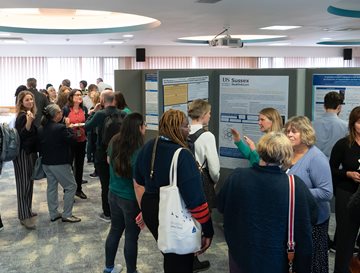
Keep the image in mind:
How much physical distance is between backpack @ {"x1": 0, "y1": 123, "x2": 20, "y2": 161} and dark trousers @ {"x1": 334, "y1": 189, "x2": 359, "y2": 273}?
10.1ft

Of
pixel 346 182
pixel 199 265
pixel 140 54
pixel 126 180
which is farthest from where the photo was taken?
pixel 140 54

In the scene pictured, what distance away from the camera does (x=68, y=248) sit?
4340 mm

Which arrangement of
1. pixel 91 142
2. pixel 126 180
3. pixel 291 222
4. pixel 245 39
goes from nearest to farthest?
pixel 291 222 → pixel 126 180 → pixel 91 142 → pixel 245 39

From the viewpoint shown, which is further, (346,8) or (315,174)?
(346,8)

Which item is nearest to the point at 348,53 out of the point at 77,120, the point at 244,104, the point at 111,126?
the point at 77,120

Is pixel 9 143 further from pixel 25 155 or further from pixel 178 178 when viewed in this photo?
pixel 178 178

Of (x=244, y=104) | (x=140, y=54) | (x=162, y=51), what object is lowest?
(x=244, y=104)

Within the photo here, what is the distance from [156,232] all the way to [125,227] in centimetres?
75

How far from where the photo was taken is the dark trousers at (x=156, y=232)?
2.55 m

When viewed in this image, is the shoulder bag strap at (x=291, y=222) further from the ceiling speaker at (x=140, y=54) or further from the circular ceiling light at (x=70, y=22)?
the ceiling speaker at (x=140, y=54)

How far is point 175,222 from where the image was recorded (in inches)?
96.4

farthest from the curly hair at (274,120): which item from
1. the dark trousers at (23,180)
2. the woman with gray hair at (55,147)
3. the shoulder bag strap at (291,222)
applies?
the dark trousers at (23,180)

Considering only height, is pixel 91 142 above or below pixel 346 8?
below

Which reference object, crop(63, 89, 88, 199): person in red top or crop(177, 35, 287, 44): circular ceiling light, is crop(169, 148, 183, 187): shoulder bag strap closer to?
crop(63, 89, 88, 199): person in red top
